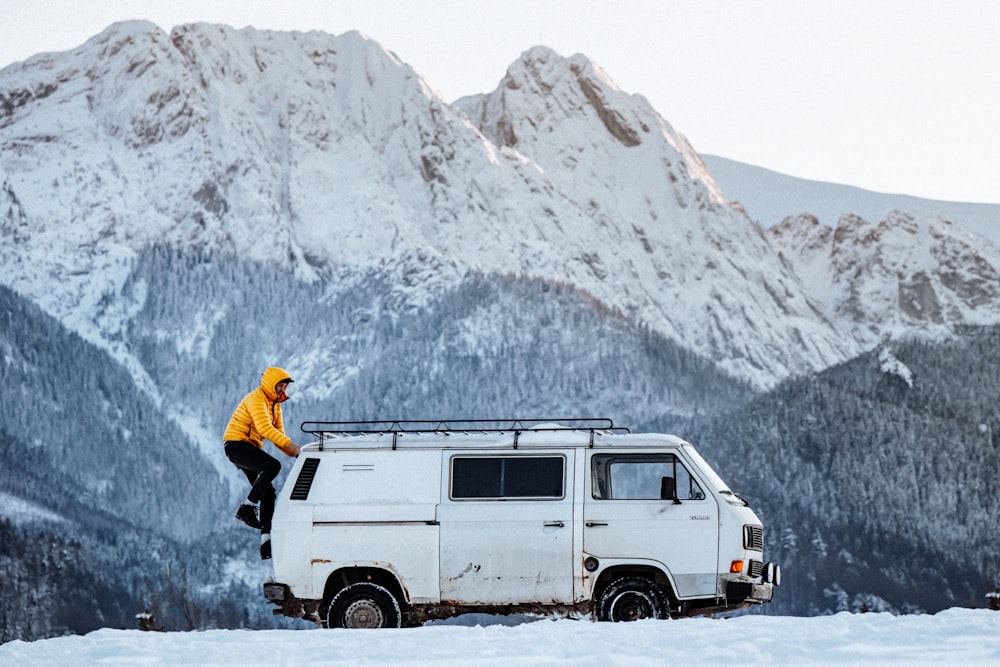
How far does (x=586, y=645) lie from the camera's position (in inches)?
549

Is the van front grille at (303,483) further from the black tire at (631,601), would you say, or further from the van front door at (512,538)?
the black tire at (631,601)

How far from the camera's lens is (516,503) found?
17.7m

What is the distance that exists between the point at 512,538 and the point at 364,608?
214 centimetres

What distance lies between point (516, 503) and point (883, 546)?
548ft

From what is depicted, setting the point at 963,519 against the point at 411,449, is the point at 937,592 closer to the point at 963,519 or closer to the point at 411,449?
the point at 963,519

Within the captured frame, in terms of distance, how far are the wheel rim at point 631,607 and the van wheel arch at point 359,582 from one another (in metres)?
2.71

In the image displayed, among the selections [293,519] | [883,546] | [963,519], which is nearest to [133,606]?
[883,546]

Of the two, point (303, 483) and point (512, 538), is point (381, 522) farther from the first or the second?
point (512, 538)

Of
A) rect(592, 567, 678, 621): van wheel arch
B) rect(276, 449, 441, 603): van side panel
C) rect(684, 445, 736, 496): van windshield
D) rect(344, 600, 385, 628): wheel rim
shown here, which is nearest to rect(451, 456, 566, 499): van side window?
rect(276, 449, 441, 603): van side panel

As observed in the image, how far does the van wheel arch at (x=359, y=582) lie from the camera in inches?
704

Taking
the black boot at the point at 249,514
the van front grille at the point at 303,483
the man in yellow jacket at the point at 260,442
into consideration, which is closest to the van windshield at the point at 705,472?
the van front grille at the point at 303,483

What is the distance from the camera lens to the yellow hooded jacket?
59.9 ft

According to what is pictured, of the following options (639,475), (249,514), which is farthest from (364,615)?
(639,475)

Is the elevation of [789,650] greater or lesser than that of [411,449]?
lesser
